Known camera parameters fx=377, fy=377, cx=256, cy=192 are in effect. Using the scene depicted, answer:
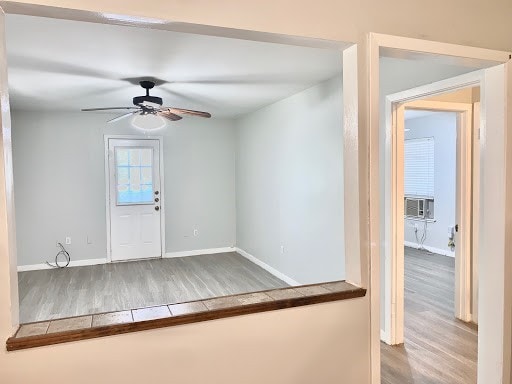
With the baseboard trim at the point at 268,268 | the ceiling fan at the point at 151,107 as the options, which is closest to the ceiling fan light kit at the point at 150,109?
the ceiling fan at the point at 151,107

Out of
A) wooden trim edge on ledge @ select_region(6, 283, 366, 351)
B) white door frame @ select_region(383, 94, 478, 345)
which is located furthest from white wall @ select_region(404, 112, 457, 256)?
wooden trim edge on ledge @ select_region(6, 283, 366, 351)

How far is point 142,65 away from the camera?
3191 millimetres

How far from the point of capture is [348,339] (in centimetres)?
172

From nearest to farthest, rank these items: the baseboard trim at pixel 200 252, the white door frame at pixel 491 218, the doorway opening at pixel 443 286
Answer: the white door frame at pixel 491 218
the doorway opening at pixel 443 286
the baseboard trim at pixel 200 252

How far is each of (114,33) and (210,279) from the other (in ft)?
11.1

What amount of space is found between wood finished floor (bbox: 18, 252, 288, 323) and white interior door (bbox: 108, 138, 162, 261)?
27cm

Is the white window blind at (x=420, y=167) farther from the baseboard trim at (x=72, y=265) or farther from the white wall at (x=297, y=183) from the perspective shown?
the baseboard trim at (x=72, y=265)

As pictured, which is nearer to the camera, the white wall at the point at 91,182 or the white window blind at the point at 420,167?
the white wall at the point at 91,182

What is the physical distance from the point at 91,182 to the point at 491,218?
17.7ft

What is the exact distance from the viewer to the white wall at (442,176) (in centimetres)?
612

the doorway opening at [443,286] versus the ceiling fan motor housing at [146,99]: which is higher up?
the ceiling fan motor housing at [146,99]

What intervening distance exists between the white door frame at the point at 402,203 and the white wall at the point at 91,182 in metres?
3.86

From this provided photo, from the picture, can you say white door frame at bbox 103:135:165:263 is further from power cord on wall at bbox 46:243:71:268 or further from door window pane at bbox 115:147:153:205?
power cord on wall at bbox 46:243:71:268

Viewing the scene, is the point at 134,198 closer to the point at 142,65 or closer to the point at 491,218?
the point at 142,65
